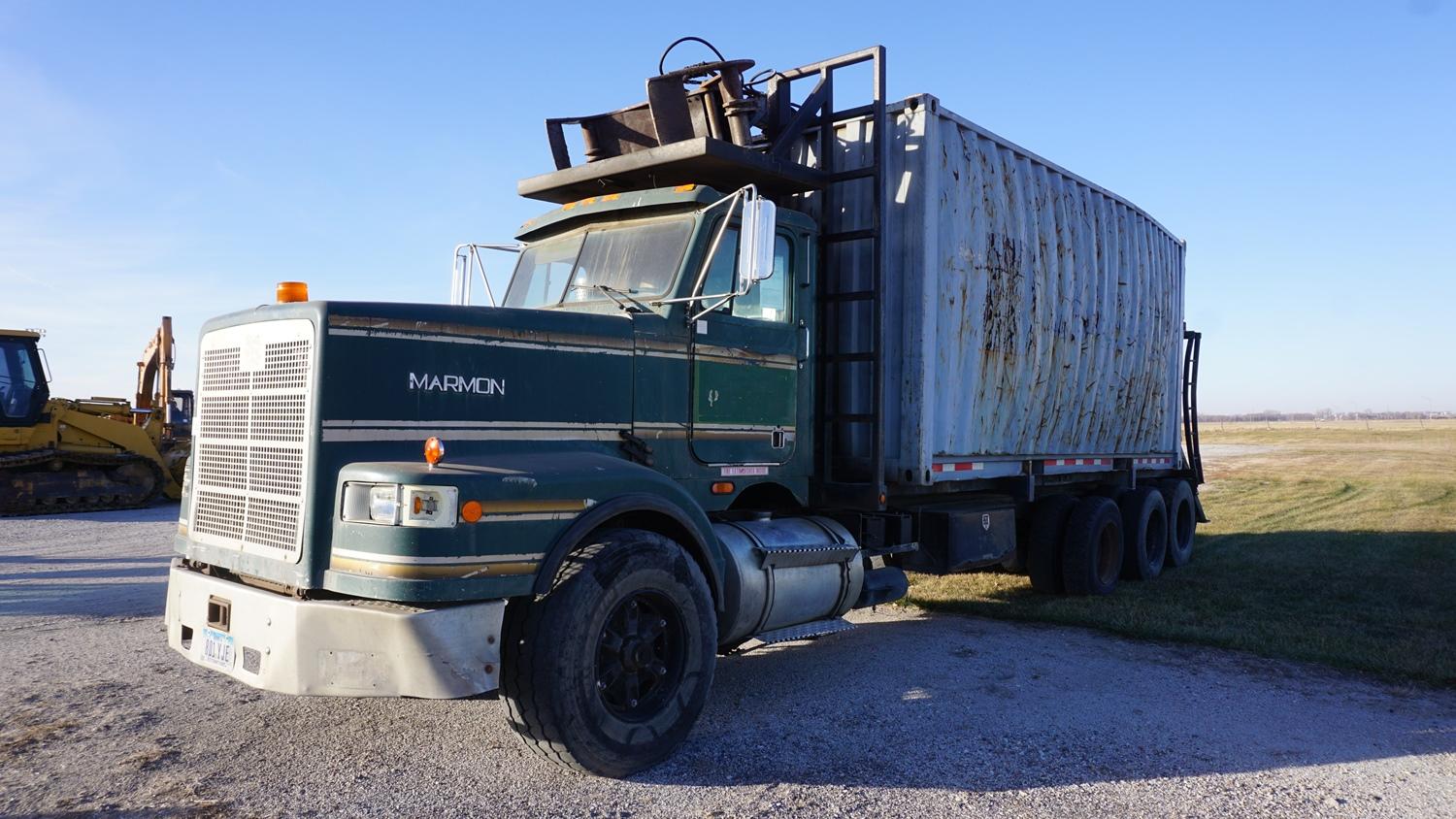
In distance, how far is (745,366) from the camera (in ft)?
20.8

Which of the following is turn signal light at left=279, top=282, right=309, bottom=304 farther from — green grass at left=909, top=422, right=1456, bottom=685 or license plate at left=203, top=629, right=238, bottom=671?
green grass at left=909, top=422, right=1456, bottom=685

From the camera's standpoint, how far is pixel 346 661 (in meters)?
4.25

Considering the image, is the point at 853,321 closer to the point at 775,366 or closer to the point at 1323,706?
the point at 775,366

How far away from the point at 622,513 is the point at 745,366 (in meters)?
1.63

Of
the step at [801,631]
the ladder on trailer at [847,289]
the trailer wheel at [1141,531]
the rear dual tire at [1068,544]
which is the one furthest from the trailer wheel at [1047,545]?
the step at [801,631]

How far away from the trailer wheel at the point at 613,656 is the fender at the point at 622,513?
95mm

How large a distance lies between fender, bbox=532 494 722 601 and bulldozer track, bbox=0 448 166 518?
17227 millimetres

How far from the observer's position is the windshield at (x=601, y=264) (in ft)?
20.1

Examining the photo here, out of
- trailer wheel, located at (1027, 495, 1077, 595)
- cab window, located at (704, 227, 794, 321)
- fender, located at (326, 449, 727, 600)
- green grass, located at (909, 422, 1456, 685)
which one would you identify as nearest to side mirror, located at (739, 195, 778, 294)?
cab window, located at (704, 227, 794, 321)

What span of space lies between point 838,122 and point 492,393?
3.95 metres

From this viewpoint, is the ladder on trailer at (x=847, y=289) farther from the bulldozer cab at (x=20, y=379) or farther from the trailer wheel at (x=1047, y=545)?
the bulldozer cab at (x=20, y=379)

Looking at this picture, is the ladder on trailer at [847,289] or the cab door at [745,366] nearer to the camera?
the cab door at [745,366]

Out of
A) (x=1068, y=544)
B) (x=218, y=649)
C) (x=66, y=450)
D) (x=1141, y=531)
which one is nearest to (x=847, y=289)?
(x=1068, y=544)

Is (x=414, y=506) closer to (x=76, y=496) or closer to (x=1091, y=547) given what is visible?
(x=1091, y=547)
